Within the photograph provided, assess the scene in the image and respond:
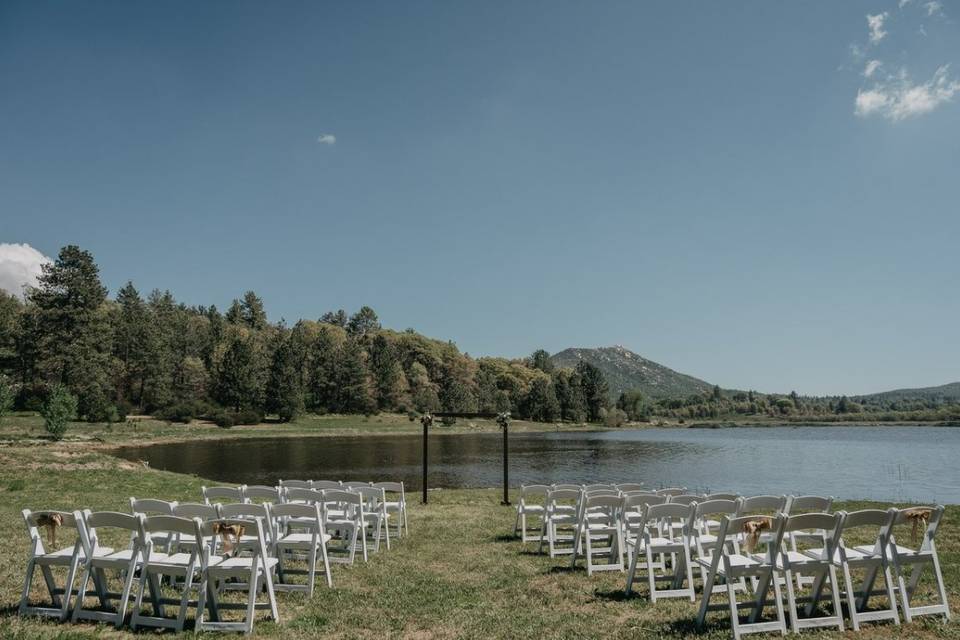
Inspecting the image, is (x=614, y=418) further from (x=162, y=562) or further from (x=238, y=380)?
(x=162, y=562)

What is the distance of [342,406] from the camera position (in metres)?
101

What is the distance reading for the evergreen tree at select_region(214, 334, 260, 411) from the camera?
86.6m

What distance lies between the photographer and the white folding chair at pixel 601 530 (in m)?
8.79

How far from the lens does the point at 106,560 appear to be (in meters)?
6.57

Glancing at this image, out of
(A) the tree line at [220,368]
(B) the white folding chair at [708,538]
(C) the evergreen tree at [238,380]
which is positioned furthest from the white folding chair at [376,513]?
(C) the evergreen tree at [238,380]

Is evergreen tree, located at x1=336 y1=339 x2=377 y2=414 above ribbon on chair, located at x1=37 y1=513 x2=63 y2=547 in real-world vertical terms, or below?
above

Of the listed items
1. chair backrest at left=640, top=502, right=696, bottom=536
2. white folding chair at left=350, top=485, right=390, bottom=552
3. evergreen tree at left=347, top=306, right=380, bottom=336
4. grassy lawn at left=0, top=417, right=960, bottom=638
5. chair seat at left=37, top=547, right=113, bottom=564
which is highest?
evergreen tree at left=347, top=306, right=380, bottom=336

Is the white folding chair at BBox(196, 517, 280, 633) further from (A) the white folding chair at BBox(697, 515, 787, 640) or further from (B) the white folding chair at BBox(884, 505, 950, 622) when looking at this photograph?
(B) the white folding chair at BBox(884, 505, 950, 622)

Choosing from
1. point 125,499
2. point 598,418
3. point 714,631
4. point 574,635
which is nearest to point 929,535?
point 714,631

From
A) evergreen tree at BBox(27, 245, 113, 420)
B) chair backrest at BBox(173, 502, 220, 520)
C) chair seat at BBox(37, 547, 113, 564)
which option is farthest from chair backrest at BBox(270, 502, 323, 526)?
evergreen tree at BBox(27, 245, 113, 420)

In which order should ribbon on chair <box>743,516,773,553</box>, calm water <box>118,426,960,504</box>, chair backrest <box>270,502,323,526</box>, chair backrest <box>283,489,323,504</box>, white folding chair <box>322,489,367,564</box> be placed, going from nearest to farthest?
ribbon on chair <box>743,516,773,553</box>
chair backrest <box>270,502,323,526</box>
white folding chair <box>322,489,367,564</box>
chair backrest <box>283,489,323,504</box>
calm water <box>118,426,960,504</box>

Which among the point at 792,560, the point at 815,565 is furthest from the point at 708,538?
the point at 815,565

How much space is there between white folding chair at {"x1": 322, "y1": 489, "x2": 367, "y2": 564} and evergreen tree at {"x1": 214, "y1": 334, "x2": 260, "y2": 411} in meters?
80.5

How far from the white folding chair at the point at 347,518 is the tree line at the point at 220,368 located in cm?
4654
